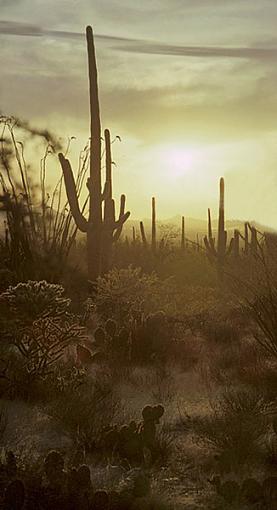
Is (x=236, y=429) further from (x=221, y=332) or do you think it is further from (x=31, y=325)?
(x=221, y=332)

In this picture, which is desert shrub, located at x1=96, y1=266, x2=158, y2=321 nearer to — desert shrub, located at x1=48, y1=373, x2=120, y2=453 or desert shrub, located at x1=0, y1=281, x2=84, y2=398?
desert shrub, located at x1=0, y1=281, x2=84, y2=398

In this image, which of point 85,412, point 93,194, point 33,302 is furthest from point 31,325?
point 93,194

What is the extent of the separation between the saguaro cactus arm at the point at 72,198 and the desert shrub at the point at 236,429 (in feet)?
32.3

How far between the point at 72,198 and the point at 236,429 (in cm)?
1100

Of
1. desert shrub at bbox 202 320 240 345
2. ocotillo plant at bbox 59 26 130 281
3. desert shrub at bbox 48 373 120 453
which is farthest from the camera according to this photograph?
ocotillo plant at bbox 59 26 130 281

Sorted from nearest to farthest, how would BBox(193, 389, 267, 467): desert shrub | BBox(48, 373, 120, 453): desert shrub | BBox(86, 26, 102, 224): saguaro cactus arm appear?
BBox(193, 389, 267, 467): desert shrub
BBox(48, 373, 120, 453): desert shrub
BBox(86, 26, 102, 224): saguaro cactus arm

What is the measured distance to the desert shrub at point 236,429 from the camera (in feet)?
18.2

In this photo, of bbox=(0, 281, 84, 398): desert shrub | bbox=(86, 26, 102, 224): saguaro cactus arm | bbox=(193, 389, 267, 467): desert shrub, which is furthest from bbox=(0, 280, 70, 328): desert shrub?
bbox=(86, 26, 102, 224): saguaro cactus arm

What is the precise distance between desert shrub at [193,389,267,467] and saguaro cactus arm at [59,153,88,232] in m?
9.84

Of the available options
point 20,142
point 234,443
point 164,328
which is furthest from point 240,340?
point 20,142

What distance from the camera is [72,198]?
16.2 m

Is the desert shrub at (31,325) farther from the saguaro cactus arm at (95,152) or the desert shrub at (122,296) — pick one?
the saguaro cactus arm at (95,152)

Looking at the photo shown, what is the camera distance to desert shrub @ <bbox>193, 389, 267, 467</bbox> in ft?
18.2

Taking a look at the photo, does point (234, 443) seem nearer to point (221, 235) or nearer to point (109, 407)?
point (109, 407)
